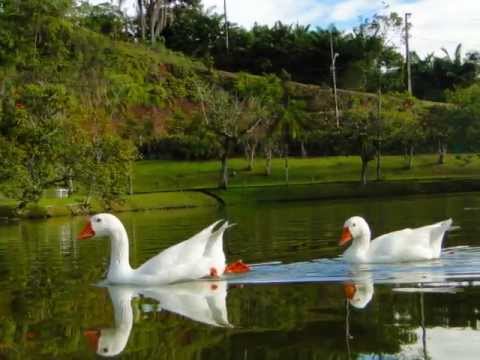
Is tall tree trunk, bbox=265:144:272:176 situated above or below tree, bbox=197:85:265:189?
below

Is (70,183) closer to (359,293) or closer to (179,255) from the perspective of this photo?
(179,255)

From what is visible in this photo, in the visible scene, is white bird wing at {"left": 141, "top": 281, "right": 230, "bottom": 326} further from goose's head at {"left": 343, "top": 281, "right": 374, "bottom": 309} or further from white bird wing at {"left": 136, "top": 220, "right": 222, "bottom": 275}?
goose's head at {"left": 343, "top": 281, "right": 374, "bottom": 309}

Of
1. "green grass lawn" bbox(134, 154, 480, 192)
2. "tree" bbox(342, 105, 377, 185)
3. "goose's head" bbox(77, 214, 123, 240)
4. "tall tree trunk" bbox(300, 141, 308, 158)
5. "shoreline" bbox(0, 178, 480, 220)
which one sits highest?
"tree" bbox(342, 105, 377, 185)

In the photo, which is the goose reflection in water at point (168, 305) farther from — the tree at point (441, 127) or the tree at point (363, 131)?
the tree at point (441, 127)

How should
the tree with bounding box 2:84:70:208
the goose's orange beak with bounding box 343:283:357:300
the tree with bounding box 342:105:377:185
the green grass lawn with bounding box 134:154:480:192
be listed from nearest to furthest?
the goose's orange beak with bounding box 343:283:357:300
the tree with bounding box 2:84:70:208
the tree with bounding box 342:105:377:185
the green grass lawn with bounding box 134:154:480:192

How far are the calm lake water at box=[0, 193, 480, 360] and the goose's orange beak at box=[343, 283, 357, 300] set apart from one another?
0.19 ft

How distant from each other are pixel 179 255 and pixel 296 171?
7193cm

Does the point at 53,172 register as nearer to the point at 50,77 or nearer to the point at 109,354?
the point at 50,77

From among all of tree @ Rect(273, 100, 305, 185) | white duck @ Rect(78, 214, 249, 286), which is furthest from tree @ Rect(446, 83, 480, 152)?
white duck @ Rect(78, 214, 249, 286)

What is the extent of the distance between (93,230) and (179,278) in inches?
80.8

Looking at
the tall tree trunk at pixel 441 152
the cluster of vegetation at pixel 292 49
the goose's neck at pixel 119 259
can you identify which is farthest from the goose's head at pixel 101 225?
the cluster of vegetation at pixel 292 49

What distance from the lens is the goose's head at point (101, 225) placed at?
17.5 meters

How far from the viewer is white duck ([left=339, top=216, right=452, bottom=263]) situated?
1911cm

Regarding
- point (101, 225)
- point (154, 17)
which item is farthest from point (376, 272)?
point (154, 17)
